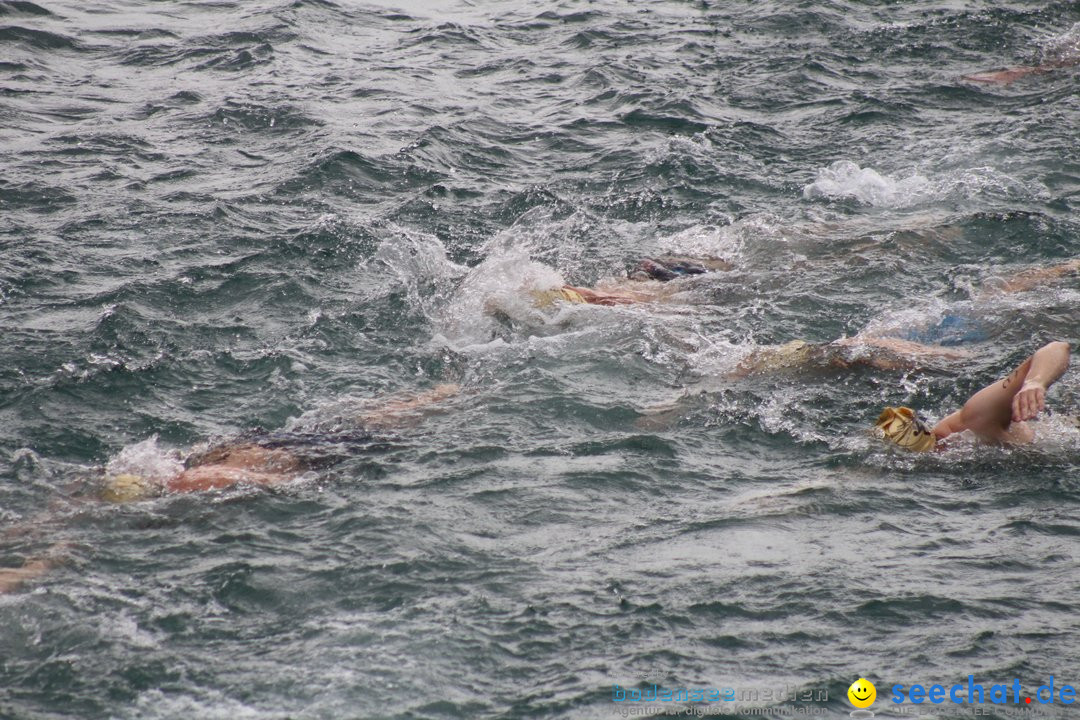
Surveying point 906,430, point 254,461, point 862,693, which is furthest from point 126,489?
point 906,430

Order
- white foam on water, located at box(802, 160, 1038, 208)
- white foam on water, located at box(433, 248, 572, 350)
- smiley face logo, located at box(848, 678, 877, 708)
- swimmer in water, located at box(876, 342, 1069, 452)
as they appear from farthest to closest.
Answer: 1. white foam on water, located at box(802, 160, 1038, 208)
2. white foam on water, located at box(433, 248, 572, 350)
3. swimmer in water, located at box(876, 342, 1069, 452)
4. smiley face logo, located at box(848, 678, 877, 708)

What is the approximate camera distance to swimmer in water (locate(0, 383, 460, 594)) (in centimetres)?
637

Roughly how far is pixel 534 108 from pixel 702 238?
4932mm

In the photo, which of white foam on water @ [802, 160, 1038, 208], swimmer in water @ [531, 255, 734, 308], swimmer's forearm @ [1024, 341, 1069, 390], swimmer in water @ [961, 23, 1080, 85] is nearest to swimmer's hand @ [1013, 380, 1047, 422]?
swimmer's forearm @ [1024, 341, 1069, 390]

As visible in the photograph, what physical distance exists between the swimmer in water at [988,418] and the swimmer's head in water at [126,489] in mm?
4743

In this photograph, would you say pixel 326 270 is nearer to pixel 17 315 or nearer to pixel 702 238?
pixel 17 315

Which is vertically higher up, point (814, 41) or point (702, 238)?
point (814, 41)

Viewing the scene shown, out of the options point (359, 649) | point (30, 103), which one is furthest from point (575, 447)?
point (30, 103)

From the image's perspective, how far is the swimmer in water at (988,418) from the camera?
656 centimetres

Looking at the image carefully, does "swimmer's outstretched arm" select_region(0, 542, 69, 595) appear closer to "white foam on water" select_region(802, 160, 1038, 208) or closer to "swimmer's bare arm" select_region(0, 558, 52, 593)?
"swimmer's bare arm" select_region(0, 558, 52, 593)

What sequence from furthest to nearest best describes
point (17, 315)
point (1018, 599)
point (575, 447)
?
point (17, 315), point (575, 447), point (1018, 599)

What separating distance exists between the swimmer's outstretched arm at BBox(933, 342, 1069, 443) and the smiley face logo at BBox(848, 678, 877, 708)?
86.3 inches

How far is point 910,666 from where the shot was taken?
16.1 feet

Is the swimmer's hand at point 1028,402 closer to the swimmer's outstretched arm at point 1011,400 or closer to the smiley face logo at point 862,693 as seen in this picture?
the swimmer's outstretched arm at point 1011,400
